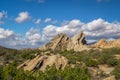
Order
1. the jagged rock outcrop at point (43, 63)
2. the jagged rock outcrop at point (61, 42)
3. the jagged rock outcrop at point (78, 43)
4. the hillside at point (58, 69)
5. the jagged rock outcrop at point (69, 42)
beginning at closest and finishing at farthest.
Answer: the hillside at point (58, 69), the jagged rock outcrop at point (43, 63), the jagged rock outcrop at point (78, 43), the jagged rock outcrop at point (69, 42), the jagged rock outcrop at point (61, 42)

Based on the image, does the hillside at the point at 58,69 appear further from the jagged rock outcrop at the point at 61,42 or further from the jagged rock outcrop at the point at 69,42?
the jagged rock outcrop at the point at 61,42

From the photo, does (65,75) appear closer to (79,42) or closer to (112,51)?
(112,51)

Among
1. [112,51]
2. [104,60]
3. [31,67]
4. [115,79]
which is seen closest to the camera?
[115,79]

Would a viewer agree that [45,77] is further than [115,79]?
No

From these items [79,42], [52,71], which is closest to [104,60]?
[52,71]

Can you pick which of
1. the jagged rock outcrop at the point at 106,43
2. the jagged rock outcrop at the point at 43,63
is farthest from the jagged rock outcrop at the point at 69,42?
the jagged rock outcrop at the point at 43,63

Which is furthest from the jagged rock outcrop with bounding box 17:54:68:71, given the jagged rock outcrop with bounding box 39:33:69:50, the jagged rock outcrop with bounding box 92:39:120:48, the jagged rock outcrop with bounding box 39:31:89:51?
the jagged rock outcrop with bounding box 92:39:120:48

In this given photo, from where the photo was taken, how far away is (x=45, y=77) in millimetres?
39469

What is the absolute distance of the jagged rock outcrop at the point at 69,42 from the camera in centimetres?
12431

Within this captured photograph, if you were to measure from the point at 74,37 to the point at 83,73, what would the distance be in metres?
85.5

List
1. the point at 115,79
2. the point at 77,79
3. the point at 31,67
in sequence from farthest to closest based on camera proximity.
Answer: the point at 31,67 → the point at 115,79 → the point at 77,79

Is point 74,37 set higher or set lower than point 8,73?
higher

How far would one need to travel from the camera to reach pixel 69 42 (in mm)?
129250

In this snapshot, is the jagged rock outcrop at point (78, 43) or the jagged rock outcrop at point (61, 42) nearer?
the jagged rock outcrop at point (78, 43)
